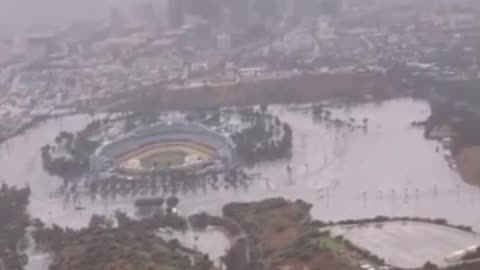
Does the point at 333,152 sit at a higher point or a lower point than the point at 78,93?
lower

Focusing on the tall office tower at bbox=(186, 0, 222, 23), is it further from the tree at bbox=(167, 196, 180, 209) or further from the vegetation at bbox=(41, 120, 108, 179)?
the tree at bbox=(167, 196, 180, 209)

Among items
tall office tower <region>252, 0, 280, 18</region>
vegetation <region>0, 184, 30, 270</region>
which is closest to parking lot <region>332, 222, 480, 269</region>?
vegetation <region>0, 184, 30, 270</region>

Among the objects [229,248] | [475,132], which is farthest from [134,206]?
[475,132]

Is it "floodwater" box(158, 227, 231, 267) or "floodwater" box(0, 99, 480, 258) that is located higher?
"floodwater" box(0, 99, 480, 258)

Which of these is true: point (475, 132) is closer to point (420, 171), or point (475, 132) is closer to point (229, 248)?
point (420, 171)

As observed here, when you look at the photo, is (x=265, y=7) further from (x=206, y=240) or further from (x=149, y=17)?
(x=206, y=240)

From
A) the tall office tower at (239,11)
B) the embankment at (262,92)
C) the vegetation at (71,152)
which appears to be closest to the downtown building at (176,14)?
the tall office tower at (239,11)
